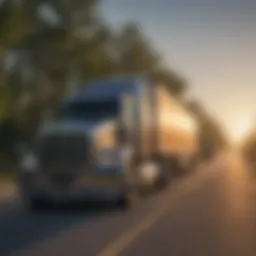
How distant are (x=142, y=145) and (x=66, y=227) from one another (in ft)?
31.8

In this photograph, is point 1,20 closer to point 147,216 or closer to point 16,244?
point 147,216

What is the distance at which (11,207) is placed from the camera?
2378cm

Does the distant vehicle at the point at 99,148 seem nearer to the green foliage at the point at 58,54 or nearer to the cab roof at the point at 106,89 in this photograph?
the cab roof at the point at 106,89

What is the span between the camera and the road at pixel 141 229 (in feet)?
45.9

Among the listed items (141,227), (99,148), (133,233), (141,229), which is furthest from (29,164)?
(133,233)

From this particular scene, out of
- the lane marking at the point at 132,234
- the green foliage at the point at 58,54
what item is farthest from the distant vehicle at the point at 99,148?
the green foliage at the point at 58,54

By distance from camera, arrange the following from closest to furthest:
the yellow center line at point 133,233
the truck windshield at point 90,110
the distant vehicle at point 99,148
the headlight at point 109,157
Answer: the yellow center line at point 133,233
the distant vehicle at point 99,148
the headlight at point 109,157
the truck windshield at point 90,110

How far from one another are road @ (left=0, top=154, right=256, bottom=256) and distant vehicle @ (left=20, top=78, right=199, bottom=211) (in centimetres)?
54

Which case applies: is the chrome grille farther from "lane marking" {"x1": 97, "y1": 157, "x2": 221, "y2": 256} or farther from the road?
"lane marking" {"x1": 97, "y1": 157, "x2": 221, "y2": 256}

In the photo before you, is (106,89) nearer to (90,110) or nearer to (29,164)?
(90,110)

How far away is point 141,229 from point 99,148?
5.93m

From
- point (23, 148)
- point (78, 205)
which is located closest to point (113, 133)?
point (78, 205)

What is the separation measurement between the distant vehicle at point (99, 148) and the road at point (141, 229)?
1.79ft

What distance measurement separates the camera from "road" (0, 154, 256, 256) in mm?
14000
